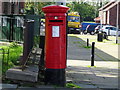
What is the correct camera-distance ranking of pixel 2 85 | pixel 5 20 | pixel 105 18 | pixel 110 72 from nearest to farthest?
pixel 2 85
pixel 110 72
pixel 5 20
pixel 105 18

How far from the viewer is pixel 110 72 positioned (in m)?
12.5

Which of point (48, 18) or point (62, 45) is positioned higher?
point (48, 18)

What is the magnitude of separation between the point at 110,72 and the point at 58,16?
446cm

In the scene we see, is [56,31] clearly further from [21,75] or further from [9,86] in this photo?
[9,86]

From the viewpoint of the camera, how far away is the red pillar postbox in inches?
347

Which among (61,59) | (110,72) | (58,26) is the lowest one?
(110,72)

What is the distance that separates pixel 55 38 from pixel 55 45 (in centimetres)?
18

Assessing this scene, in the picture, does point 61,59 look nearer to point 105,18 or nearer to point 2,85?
point 2,85

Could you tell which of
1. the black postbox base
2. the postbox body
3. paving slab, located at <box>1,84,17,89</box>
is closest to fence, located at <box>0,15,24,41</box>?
the postbox body

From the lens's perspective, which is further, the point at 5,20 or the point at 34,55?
the point at 5,20

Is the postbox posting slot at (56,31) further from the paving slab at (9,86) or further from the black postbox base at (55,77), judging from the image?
the paving slab at (9,86)

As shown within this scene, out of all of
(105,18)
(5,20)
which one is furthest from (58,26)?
(105,18)

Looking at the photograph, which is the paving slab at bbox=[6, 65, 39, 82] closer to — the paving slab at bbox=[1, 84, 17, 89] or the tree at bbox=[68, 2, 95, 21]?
the paving slab at bbox=[1, 84, 17, 89]

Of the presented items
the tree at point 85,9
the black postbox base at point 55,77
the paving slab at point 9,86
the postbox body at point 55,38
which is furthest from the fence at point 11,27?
the tree at point 85,9
